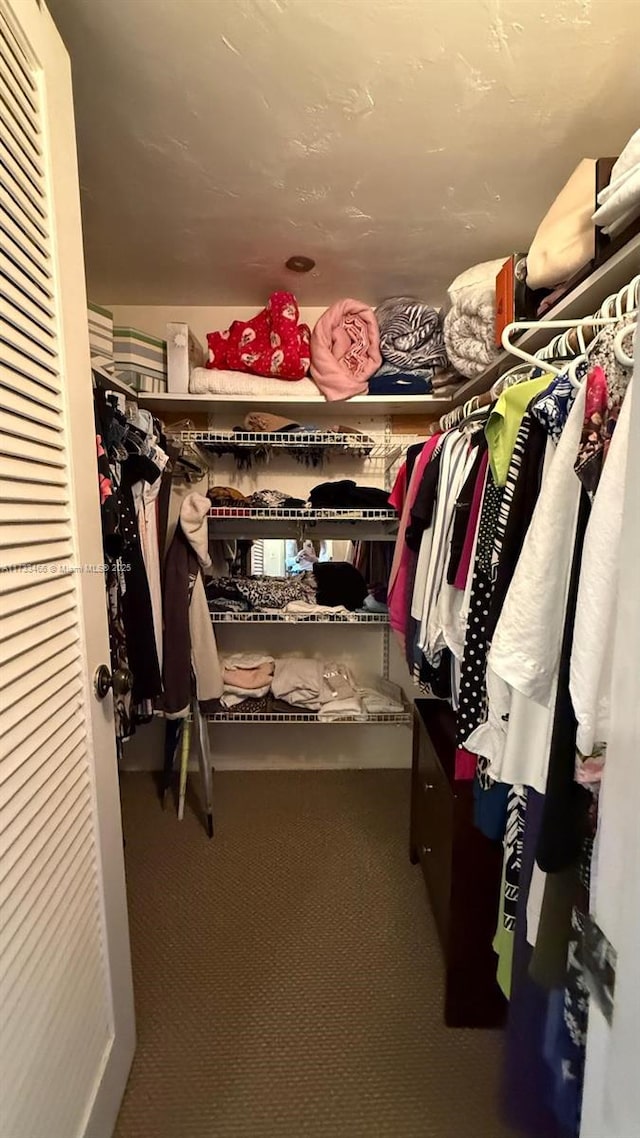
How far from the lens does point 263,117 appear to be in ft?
3.80

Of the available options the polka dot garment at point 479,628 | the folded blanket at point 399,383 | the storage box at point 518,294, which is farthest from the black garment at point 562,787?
the folded blanket at point 399,383

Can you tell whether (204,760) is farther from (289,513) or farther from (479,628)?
(479,628)

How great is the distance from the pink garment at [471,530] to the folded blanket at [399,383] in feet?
3.18

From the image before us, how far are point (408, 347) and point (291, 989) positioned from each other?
2.20 m

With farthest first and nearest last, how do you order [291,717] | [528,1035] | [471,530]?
1. [291,717]
2. [471,530]
3. [528,1035]

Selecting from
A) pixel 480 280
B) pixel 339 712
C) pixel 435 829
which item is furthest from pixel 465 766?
pixel 480 280

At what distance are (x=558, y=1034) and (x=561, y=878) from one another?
225mm

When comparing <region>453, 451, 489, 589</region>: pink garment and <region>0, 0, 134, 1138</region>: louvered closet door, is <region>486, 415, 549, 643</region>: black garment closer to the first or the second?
<region>453, 451, 489, 589</region>: pink garment

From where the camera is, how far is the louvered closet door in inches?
27.4

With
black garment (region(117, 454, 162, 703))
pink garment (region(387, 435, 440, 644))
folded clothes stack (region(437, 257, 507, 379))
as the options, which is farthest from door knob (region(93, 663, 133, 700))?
folded clothes stack (region(437, 257, 507, 379))

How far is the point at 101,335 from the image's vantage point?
5.55 ft

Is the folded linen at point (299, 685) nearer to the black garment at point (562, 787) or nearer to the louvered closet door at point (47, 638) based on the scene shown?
the louvered closet door at point (47, 638)

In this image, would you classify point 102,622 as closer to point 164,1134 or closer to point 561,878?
point 561,878

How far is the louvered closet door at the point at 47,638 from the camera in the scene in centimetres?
70
